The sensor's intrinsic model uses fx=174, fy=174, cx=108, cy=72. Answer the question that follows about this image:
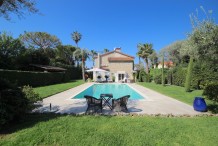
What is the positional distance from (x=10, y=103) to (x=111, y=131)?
11.7 feet

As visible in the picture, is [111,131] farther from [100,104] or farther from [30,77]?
[30,77]

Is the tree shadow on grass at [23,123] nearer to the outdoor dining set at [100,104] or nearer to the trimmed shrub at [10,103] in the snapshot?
the trimmed shrub at [10,103]

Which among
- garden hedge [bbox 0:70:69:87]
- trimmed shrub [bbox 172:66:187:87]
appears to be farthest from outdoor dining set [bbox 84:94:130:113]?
trimmed shrub [bbox 172:66:187:87]

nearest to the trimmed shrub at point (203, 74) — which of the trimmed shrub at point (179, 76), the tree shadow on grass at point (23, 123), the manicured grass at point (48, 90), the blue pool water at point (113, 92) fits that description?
the trimmed shrub at point (179, 76)

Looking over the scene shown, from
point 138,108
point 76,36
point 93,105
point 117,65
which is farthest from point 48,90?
point 76,36

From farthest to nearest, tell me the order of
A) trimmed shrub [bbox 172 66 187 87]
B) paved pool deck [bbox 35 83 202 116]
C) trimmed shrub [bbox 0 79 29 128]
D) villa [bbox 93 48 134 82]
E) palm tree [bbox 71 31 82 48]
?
1. palm tree [bbox 71 31 82 48]
2. villa [bbox 93 48 134 82]
3. trimmed shrub [bbox 172 66 187 87]
4. paved pool deck [bbox 35 83 202 116]
5. trimmed shrub [bbox 0 79 29 128]

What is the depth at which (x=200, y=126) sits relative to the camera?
6477 mm

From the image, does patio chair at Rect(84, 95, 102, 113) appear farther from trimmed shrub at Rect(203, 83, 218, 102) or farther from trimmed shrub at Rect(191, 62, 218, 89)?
trimmed shrub at Rect(191, 62, 218, 89)

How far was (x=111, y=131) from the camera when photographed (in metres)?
5.80

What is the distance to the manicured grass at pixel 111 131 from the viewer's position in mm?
5121

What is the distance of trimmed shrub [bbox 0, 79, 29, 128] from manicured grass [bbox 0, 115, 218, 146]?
46cm

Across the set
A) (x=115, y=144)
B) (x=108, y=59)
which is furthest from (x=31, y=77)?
(x=108, y=59)

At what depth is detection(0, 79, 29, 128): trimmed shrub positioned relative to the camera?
5.47m

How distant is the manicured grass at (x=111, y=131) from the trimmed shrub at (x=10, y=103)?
0.46 metres
